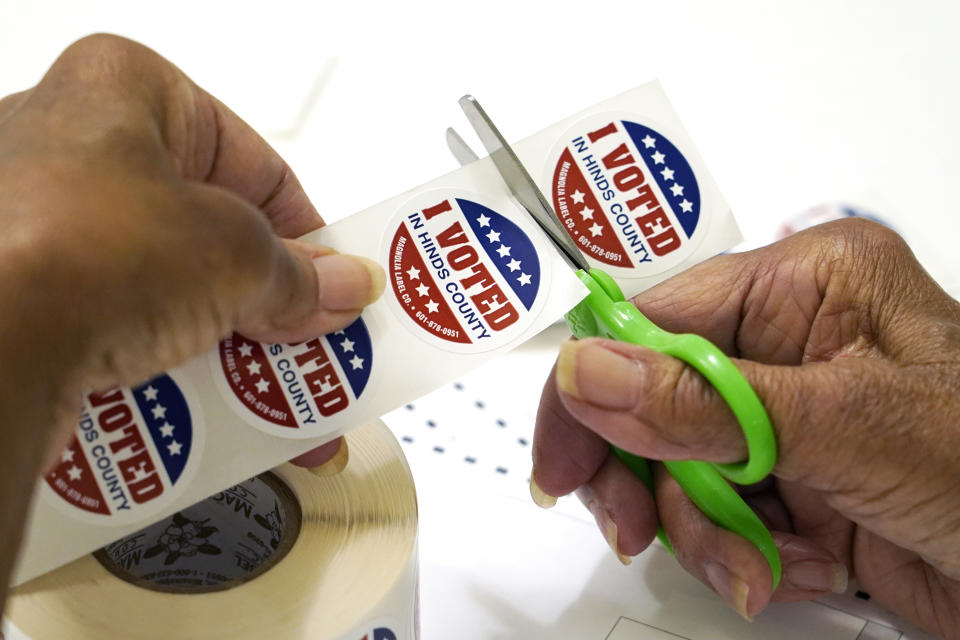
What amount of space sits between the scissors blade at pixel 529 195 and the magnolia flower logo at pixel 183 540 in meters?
0.35

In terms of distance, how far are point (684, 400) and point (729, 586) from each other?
240mm

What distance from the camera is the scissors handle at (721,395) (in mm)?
596

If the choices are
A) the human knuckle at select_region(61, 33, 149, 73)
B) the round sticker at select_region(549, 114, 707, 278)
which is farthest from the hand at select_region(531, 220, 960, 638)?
the human knuckle at select_region(61, 33, 149, 73)

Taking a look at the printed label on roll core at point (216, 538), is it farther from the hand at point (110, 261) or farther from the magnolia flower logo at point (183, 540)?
the hand at point (110, 261)

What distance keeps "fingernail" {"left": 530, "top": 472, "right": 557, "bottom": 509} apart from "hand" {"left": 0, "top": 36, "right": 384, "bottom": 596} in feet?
0.96

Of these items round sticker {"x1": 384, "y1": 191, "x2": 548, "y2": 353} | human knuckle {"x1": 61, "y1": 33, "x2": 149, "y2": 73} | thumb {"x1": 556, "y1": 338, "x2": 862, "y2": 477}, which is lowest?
thumb {"x1": 556, "y1": 338, "x2": 862, "y2": 477}

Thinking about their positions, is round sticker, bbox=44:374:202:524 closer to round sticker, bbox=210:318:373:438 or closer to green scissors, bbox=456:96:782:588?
round sticker, bbox=210:318:373:438

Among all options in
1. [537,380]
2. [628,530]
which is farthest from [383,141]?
[628,530]

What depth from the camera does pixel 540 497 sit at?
0.89 metres

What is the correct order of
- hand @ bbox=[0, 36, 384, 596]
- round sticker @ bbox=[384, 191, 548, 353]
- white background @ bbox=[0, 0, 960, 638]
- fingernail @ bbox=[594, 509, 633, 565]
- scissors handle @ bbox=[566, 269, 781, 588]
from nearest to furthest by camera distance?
hand @ bbox=[0, 36, 384, 596], scissors handle @ bbox=[566, 269, 781, 588], round sticker @ bbox=[384, 191, 548, 353], fingernail @ bbox=[594, 509, 633, 565], white background @ bbox=[0, 0, 960, 638]

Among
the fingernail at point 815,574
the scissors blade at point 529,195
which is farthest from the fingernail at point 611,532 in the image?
the scissors blade at point 529,195

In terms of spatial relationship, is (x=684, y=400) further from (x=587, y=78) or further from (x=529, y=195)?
(x=587, y=78)

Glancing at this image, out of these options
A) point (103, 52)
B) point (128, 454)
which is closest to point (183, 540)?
point (128, 454)

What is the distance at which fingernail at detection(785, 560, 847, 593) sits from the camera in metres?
0.80
